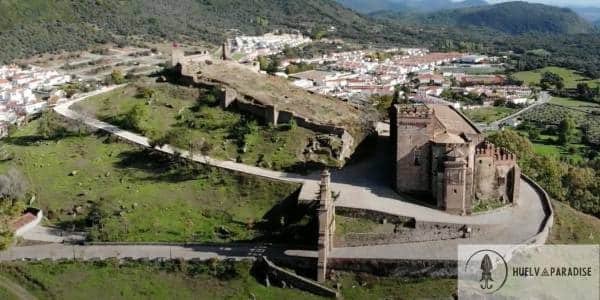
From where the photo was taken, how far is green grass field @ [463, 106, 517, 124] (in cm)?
8400

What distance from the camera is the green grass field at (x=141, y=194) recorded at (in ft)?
104

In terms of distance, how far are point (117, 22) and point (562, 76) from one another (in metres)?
88.2

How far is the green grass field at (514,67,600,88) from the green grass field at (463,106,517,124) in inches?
1065

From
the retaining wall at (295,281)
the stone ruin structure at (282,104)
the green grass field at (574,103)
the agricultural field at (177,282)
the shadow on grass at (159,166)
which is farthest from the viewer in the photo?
the green grass field at (574,103)

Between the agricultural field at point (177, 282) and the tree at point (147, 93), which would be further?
the tree at point (147, 93)

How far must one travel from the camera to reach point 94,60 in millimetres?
109938

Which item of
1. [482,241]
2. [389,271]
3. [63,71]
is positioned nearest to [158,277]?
[389,271]

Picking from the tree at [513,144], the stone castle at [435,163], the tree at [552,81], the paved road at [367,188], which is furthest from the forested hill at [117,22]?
the stone castle at [435,163]

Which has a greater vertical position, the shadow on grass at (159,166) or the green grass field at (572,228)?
the shadow on grass at (159,166)

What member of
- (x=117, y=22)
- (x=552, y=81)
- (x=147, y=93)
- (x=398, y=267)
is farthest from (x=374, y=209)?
(x=117, y=22)

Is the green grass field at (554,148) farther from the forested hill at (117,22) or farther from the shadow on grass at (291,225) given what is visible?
the forested hill at (117,22)

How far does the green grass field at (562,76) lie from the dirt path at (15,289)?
10376cm

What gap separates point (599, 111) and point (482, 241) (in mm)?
75893

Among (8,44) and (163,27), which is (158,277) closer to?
(8,44)
